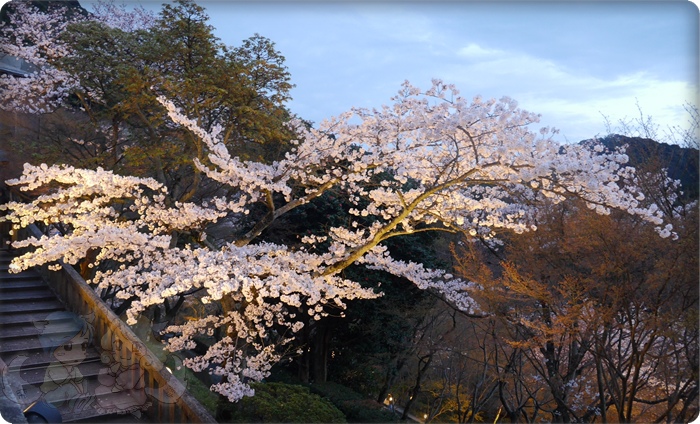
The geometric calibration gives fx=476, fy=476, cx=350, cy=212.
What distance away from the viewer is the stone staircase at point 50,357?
16.1 ft

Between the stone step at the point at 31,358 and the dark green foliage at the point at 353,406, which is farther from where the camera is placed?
the dark green foliage at the point at 353,406

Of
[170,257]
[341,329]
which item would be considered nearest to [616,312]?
[170,257]

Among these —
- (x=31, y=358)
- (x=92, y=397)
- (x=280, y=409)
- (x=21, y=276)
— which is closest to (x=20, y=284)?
(x=21, y=276)

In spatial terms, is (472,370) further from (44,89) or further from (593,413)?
(44,89)

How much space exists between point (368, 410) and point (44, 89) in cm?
854

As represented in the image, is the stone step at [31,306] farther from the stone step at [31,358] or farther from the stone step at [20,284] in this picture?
the stone step at [31,358]

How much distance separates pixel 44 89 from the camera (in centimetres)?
910

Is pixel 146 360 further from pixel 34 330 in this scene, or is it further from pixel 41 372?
pixel 34 330

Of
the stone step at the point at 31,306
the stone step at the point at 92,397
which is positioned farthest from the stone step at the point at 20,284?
the stone step at the point at 92,397

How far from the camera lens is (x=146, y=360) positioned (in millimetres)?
4934

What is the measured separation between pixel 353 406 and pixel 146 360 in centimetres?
457

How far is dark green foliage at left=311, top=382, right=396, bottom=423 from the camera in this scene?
8.30 meters

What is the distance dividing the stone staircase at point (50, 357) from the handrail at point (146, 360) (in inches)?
7.6

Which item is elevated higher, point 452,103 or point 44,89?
point 44,89
